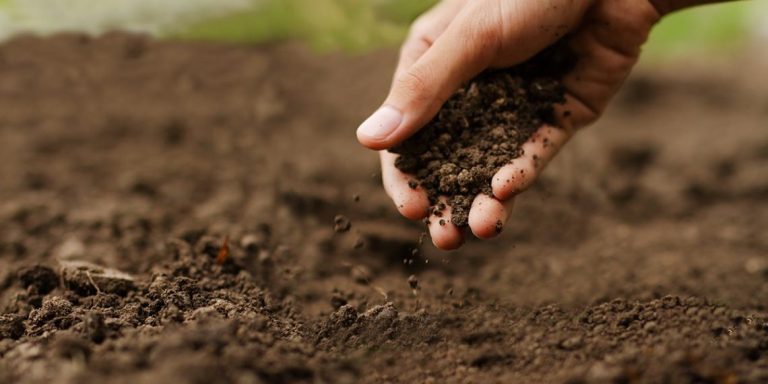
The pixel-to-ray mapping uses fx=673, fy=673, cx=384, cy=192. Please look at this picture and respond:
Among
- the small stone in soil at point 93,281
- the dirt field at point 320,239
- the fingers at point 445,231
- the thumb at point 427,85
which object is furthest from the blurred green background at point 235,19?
the fingers at point 445,231

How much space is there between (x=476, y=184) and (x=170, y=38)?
2.62 meters

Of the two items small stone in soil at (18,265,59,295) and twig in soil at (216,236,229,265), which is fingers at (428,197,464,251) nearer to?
twig in soil at (216,236,229,265)

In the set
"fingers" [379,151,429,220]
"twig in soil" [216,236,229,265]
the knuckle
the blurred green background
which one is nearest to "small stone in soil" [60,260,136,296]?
"twig in soil" [216,236,229,265]

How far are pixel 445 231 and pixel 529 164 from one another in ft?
1.06

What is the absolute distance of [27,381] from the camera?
1350 mm

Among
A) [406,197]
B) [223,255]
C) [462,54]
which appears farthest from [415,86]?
[223,255]

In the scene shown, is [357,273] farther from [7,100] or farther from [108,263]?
[7,100]

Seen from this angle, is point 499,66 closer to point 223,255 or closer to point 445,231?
point 445,231

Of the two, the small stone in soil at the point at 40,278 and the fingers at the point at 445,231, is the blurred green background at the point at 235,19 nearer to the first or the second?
the small stone in soil at the point at 40,278

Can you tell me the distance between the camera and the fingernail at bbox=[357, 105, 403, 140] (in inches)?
65.9

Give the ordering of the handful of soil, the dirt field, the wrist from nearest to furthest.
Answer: the dirt field < the handful of soil < the wrist

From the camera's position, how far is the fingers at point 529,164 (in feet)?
5.64

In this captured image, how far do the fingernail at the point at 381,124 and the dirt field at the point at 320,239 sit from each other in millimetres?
480

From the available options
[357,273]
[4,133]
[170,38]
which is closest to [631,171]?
[357,273]
